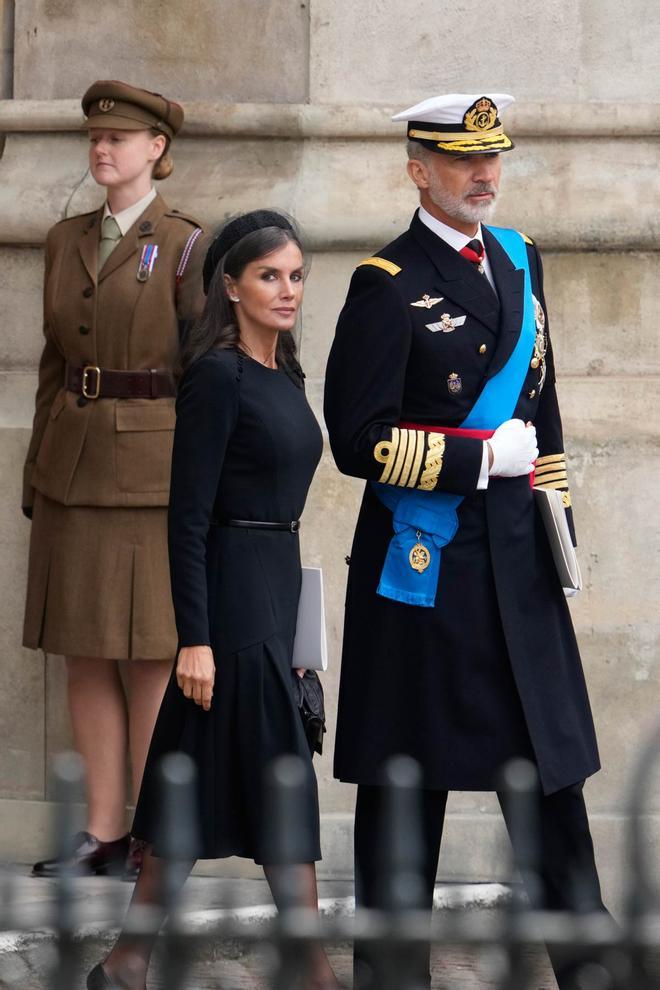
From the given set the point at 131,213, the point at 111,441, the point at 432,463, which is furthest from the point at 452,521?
the point at 131,213

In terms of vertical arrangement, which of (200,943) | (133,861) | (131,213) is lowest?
(133,861)

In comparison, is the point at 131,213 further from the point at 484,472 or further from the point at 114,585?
the point at 484,472

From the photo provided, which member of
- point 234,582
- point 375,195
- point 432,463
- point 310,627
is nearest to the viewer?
point 432,463

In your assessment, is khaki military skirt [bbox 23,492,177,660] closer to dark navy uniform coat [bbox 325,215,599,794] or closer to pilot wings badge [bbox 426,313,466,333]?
dark navy uniform coat [bbox 325,215,599,794]

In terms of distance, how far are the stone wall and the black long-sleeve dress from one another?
59.7 inches

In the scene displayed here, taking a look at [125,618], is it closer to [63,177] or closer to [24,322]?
[24,322]

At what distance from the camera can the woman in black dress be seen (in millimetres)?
4008

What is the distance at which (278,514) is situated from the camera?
4125 mm

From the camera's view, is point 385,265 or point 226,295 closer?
point 385,265

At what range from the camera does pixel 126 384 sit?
5.38 meters

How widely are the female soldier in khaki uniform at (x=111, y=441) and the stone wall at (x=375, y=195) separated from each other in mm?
279

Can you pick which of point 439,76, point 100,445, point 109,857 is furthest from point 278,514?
point 439,76

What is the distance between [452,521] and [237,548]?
463 millimetres

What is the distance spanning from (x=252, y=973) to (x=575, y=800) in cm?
199
